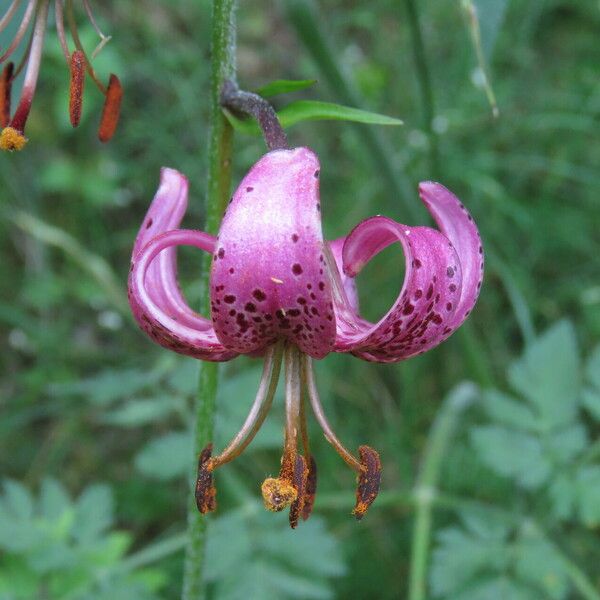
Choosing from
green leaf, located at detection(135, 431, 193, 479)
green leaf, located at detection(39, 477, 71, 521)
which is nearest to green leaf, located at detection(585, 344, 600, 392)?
green leaf, located at detection(135, 431, 193, 479)

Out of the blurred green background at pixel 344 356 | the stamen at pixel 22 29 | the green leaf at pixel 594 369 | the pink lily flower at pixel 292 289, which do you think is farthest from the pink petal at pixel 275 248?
the green leaf at pixel 594 369

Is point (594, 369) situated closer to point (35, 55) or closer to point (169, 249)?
point (169, 249)

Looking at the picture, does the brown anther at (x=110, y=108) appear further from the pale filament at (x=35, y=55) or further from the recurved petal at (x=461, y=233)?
the recurved petal at (x=461, y=233)

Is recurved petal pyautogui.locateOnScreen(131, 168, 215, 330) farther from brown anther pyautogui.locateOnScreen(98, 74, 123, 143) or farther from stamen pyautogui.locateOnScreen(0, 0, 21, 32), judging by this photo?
stamen pyautogui.locateOnScreen(0, 0, 21, 32)

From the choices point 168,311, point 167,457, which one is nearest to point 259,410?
point 168,311

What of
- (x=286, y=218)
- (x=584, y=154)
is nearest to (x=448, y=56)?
(x=584, y=154)

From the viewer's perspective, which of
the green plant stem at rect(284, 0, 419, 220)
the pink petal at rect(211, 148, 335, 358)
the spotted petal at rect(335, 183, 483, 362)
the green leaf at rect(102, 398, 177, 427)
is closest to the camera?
the pink petal at rect(211, 148, 335, 358)
